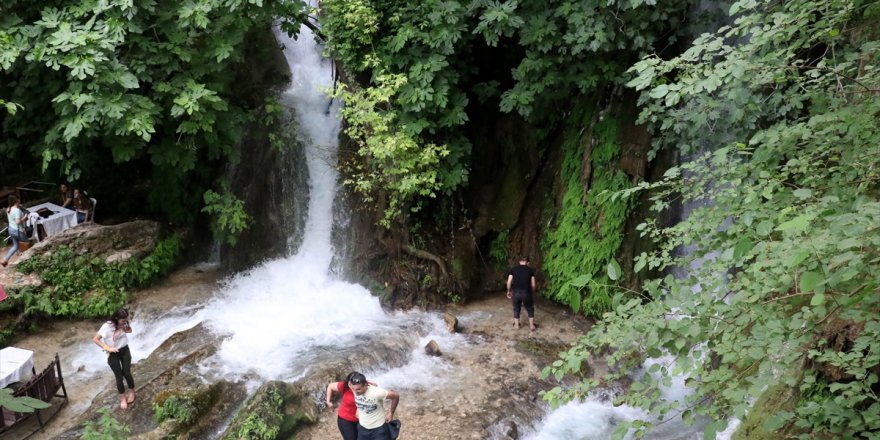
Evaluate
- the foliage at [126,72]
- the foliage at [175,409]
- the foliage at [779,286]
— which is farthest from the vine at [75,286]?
the foliage at [779,286]

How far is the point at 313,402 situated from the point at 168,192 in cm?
780

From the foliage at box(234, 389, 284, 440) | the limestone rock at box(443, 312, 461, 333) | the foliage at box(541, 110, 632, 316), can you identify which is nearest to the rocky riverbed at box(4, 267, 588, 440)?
the limestone rock at box(443, 312, 461, 333)

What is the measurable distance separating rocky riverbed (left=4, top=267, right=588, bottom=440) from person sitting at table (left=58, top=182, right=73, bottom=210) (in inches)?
114

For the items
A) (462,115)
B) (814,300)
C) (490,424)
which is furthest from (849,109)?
(462,115)

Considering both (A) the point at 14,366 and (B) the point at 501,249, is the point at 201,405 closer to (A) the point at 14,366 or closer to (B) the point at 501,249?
(A) the point at 14,366

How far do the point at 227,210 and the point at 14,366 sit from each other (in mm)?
4945

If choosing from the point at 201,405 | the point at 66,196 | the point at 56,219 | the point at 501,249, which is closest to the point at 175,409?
the point at 201,405

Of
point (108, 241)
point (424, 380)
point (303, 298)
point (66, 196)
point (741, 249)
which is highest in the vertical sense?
point (741, 249)

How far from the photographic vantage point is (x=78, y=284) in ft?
38.0

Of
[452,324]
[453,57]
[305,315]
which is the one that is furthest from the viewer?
[305,315]

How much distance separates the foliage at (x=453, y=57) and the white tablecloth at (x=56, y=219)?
21.6 ft

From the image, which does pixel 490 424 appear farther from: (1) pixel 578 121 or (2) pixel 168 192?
(2) pixel 168 192

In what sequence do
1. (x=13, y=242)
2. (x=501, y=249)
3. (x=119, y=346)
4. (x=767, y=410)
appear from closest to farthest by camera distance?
1. (x=767, y=410)
2. (x=119, y=346)
3. (x=13, y=242)
4. (x=501, y=249)

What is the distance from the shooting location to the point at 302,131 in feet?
43.9
